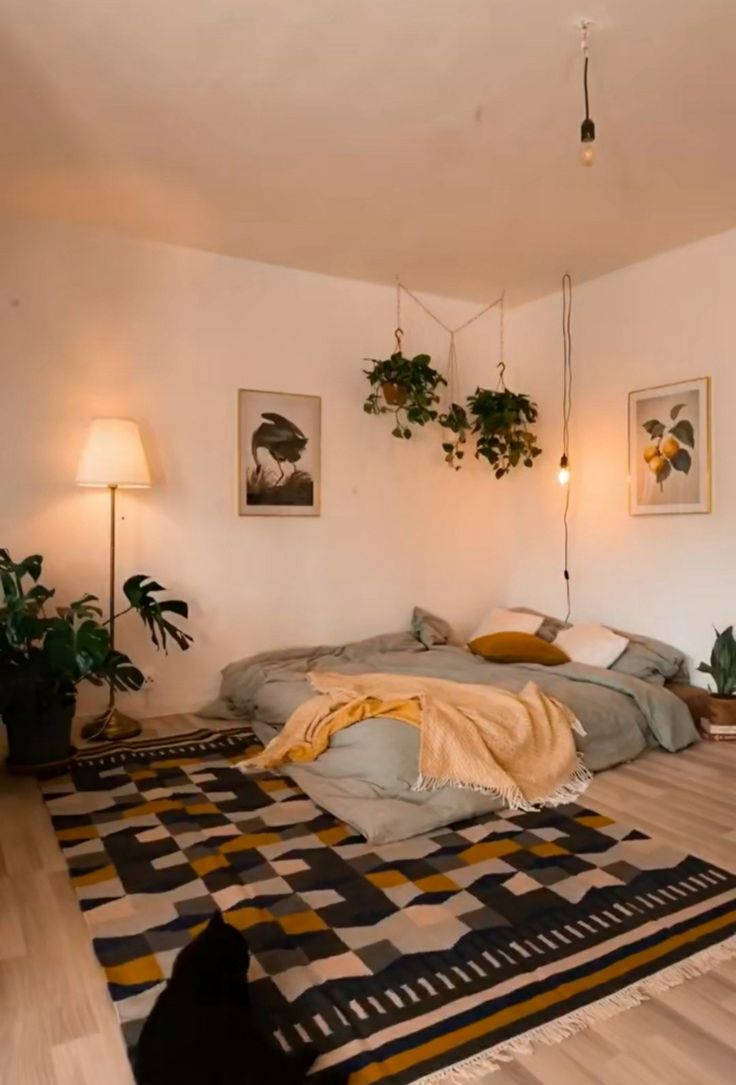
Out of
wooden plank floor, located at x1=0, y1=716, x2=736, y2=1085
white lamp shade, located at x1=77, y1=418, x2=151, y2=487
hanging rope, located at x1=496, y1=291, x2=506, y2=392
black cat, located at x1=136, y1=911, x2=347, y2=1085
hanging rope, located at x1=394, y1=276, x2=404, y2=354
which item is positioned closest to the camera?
black cat, located at x1=136, y1=911, x2=347, y2=1085

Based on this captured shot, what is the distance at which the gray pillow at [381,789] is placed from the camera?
2.53 m

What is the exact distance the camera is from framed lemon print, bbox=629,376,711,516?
387 cm

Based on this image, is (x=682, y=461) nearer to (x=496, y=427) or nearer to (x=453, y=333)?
(x=496, y=427)

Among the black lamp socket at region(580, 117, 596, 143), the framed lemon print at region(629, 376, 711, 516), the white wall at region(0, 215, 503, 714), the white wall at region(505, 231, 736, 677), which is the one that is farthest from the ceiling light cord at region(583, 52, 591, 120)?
the white wall at region(0, 215, 503, 714)

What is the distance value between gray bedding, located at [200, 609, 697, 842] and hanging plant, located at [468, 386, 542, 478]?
114 cm

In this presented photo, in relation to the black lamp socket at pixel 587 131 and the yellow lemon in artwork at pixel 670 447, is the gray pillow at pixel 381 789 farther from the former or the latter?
the yellow lemon in artwork at pixel 670 447

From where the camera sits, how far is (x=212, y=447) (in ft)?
13.4

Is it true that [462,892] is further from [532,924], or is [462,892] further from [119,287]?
[119,287]

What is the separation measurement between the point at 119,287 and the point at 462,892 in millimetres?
3270

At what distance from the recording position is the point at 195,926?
195 cm

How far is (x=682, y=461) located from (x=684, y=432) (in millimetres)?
155

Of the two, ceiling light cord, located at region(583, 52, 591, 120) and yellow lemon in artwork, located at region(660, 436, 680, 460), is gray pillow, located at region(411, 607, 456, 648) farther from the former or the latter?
ceiling light cord, located at region(583, 52, 591, 120)

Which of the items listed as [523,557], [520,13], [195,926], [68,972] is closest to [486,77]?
[520,13]

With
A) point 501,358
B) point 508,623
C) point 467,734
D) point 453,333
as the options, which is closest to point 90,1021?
point 467,734
